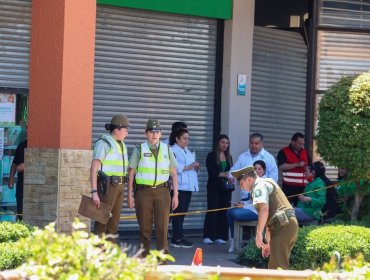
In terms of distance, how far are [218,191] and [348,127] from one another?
9.57ft

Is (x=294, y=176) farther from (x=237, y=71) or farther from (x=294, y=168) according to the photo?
(x=237, y=71)

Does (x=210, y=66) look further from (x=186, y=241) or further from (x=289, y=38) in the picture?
(x=186, y=241)

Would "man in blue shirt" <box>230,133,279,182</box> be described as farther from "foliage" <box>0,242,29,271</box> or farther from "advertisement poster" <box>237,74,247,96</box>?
"foliage" <box>0,242,29,271</box>

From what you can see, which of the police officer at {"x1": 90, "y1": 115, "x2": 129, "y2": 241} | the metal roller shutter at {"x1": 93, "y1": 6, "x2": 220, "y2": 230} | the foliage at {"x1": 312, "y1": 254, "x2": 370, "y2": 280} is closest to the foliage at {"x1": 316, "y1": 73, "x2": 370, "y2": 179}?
the police officer at {"x1": 90, "y1": 115, "x2": 129, "y2": 241}

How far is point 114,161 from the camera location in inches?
471

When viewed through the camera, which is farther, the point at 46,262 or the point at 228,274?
the point at 228,274

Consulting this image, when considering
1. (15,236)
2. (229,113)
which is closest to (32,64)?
Answer: (15,236)

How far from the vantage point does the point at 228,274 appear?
7254mm

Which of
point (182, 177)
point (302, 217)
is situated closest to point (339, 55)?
point (302, 217)

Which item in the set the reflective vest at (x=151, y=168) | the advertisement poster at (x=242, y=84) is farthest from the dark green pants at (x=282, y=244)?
the advertisement poster at (x=242, y=84)

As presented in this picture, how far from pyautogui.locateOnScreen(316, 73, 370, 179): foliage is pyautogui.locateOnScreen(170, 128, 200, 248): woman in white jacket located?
2.22 m

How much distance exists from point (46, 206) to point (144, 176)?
51.8 inches

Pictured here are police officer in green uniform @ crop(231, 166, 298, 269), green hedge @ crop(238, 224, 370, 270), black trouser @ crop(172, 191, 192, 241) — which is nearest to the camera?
police officer in green uniform @ crop(231, 166, 298, 269)

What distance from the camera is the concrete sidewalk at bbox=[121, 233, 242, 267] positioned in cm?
1281
